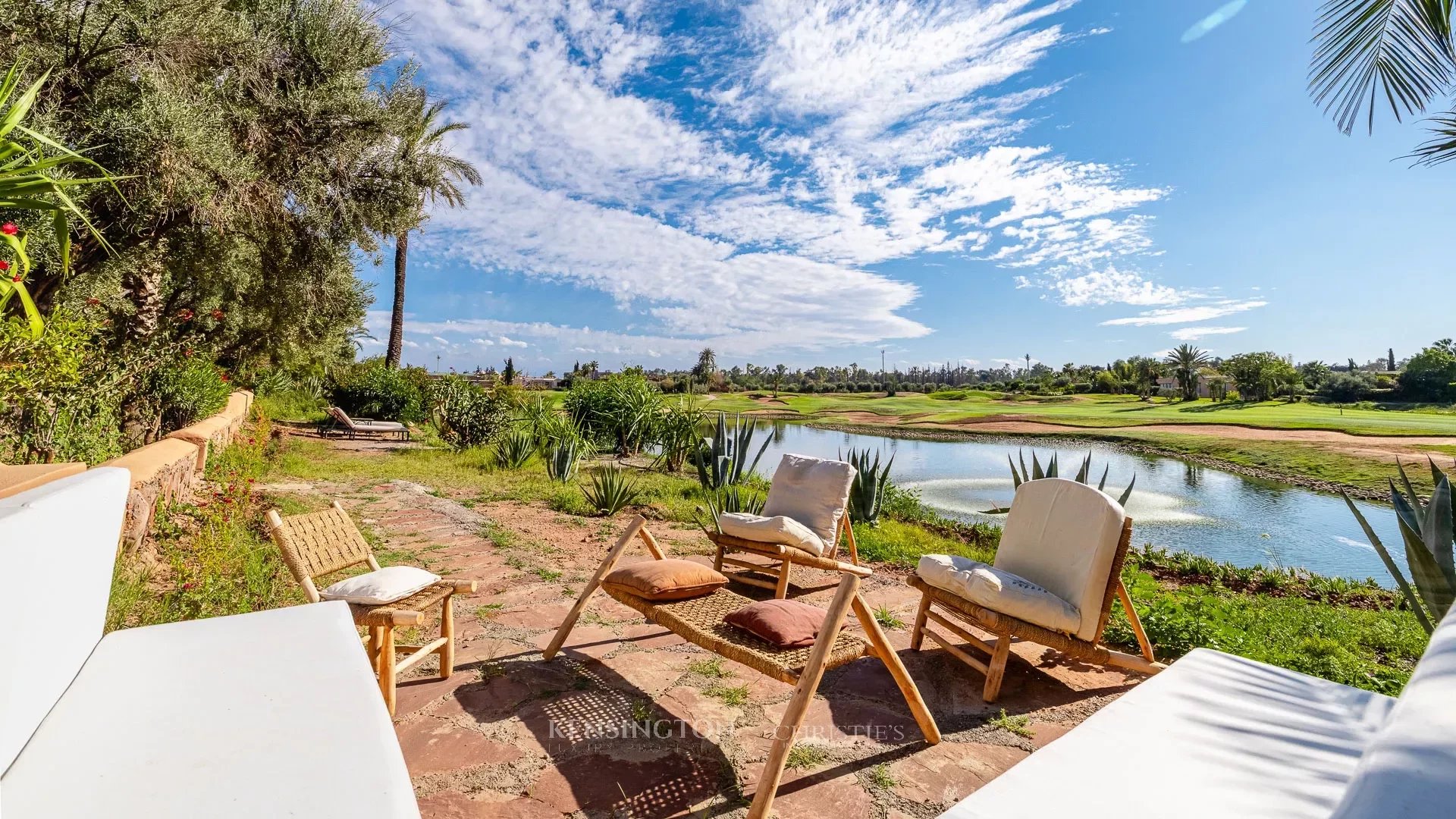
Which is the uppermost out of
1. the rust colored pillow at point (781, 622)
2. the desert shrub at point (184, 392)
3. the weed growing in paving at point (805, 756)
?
A: the desert shrub at point (184, 392)

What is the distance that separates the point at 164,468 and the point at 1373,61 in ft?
25.1

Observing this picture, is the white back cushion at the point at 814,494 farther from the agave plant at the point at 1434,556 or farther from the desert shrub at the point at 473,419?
the desert shrub at the point at 473,419

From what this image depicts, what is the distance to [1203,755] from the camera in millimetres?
1326

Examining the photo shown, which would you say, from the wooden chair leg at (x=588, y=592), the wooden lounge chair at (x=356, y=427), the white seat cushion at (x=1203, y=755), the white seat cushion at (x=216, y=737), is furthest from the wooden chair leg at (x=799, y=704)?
the wooden lounge chair at (x=356, y=427)

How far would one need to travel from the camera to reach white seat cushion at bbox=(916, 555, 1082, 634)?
8.46ft

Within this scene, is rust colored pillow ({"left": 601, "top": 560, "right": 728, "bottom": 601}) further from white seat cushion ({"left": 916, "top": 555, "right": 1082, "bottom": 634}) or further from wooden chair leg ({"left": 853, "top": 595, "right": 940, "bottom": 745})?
white seat cushion ({"left": 916, "top": 555, "right": 1082, "bottom": 634})

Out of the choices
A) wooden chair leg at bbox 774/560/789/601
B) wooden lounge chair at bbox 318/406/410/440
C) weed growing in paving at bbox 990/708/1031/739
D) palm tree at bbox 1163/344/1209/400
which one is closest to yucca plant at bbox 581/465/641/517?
wooden chair leg at bbox 774/560/789/601

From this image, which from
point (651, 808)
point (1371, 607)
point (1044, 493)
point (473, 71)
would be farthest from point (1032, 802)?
point (473, 71)

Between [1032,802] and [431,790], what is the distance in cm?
171

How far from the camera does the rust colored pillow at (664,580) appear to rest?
2.63 metres

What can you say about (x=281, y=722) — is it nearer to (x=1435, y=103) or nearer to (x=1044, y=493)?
(x=1044, y=493)

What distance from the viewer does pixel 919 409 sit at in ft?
141

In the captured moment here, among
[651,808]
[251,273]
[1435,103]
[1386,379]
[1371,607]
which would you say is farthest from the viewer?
[1386,379]

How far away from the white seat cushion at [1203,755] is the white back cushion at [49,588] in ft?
5.28
